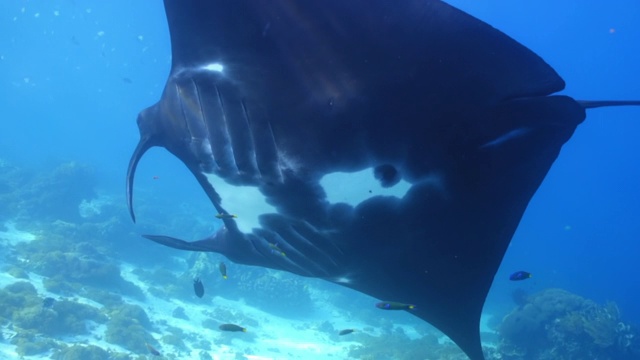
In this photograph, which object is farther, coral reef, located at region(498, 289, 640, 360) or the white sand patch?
the white sand patch

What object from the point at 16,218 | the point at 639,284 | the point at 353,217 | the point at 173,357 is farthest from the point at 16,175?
→ the point at 639,284

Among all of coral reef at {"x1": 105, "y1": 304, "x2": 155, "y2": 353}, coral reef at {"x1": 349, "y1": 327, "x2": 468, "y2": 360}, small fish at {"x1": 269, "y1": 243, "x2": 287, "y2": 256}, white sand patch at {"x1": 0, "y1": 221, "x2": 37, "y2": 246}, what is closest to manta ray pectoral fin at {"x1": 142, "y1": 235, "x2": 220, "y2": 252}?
small fish at {"x1": 269, "y1": 243, "x2": 287, "y2": 256}

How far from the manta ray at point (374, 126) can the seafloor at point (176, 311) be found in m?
6.52

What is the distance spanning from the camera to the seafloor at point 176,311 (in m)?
10.5

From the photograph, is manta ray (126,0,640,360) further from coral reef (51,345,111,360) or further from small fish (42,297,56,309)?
small fish (42,297,56,309)

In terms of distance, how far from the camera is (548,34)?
55156mm

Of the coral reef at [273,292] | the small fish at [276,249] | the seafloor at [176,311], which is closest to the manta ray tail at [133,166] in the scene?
the small fish at [276,249]

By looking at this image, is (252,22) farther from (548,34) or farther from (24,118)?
(24,118)

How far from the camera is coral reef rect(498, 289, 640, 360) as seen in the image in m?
14.0

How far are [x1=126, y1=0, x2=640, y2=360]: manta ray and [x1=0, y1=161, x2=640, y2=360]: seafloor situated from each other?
21.4 feet

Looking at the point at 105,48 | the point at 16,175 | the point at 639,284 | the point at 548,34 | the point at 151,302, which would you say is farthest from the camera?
the point at 105,48

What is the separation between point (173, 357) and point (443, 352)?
8531 mm

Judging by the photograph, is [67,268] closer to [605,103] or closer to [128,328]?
[128,328]

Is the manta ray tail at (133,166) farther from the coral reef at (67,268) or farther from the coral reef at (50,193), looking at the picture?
the coral reef at (50,193)
